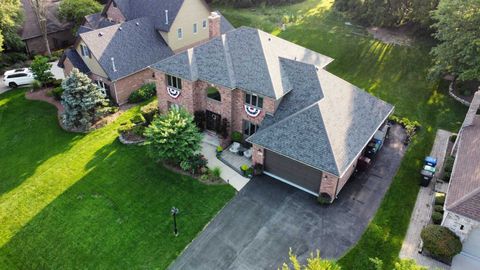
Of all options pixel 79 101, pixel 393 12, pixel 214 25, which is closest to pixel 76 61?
pixel 79 101

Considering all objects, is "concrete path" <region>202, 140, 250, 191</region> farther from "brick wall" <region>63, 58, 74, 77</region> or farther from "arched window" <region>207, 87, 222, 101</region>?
"brick wall" <region>63, 58, 74, 77</region>

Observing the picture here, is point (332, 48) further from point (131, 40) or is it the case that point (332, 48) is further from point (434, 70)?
point (131, 40)

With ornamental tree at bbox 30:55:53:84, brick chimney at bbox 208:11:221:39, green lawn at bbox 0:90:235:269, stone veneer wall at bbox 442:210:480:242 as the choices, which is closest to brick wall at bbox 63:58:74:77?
ornamental tree at bbox 30:55:53:84

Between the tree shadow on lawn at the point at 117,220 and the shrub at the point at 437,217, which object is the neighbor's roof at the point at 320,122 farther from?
the shrub at the point at 437,217

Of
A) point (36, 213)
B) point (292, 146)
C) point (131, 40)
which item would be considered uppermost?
point (131, 40)

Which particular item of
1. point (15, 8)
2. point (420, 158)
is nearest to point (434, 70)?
point (420, 158)
